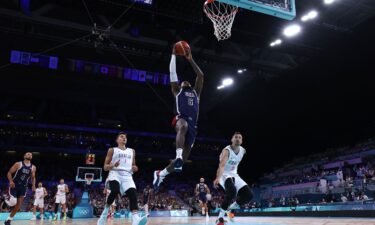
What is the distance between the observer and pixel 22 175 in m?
9.51

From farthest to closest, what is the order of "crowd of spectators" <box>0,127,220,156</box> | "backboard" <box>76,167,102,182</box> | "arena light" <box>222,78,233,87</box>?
"arena light" <box>222,78,233,87</box> < "crowd of spectators" <box>0,127,220,156</box> < "backboard" <box>76,167,102,182</box>

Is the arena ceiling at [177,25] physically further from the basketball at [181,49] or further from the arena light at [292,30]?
the basketball at [181,49]

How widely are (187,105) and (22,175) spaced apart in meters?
6.13

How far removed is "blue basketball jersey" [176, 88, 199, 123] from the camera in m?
5.93

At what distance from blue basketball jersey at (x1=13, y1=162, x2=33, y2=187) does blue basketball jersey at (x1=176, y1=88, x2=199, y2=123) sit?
5.95m

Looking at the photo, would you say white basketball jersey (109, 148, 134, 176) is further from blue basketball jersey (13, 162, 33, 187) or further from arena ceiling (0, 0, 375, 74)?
arena ceiling (0, 0, 375, 74)

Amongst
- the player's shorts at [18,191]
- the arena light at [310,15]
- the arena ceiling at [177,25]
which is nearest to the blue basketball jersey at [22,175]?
the player's shorts at [18,191]

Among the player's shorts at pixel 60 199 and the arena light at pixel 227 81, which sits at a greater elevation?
the arena light at pixel 227 81

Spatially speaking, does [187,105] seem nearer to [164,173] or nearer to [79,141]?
[164,173]

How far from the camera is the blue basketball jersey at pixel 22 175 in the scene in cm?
944

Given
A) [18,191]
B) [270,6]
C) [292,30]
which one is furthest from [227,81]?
[18,191]

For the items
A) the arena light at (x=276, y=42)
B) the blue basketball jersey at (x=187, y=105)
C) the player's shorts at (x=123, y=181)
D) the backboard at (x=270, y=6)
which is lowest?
the player's shorts at (x=123, y=181)

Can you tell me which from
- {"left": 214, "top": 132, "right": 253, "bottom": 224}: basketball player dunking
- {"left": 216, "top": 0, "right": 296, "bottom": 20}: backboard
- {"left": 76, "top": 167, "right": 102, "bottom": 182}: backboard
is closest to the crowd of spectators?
{"left": 76, "top": 167, "right": 102, "bottom": 182}: backboard

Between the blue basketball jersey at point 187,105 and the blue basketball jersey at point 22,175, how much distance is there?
19.5 ft
